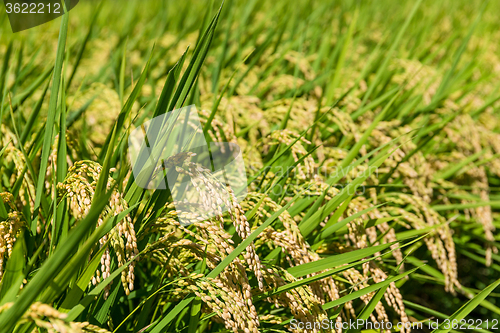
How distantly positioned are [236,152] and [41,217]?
79cm

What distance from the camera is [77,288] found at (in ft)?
2.56

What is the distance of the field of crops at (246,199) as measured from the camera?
879 millimetres

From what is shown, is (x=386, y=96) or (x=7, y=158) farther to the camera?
(x=386, y=96)

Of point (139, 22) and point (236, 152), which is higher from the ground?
point (139, 22)

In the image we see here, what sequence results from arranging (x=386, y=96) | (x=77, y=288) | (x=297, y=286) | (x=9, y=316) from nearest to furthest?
(x=9, y=316) < (x=77, y=288) < (x=297, y=286) < (x=386, y=96)

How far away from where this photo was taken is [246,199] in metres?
1.28

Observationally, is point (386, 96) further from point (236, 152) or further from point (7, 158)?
point (7, 158)

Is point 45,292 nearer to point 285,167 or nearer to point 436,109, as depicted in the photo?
point 285,167

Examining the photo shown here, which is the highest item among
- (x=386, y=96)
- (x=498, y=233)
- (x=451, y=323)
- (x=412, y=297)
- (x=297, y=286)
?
A: (x=386, y=96)

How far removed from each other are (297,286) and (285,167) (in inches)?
25.1

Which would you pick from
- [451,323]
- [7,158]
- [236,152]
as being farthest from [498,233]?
[7,158]

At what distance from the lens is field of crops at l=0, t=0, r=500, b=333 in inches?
34.6

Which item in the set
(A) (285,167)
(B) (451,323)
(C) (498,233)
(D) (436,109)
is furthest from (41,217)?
(C) (498,233)

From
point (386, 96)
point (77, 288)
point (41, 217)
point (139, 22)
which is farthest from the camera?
point (139, 22)
